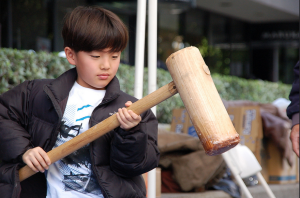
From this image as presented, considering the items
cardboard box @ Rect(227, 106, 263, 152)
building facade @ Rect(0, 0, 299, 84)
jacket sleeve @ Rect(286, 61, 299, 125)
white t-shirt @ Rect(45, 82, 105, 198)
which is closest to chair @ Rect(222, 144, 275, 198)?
cardboard box @ Rect(227, 106, 263, 152)

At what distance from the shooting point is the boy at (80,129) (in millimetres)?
1646

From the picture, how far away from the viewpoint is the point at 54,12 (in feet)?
28.6

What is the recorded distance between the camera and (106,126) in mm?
1569

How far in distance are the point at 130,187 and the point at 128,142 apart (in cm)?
24

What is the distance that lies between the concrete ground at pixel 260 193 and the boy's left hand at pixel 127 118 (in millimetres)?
2153

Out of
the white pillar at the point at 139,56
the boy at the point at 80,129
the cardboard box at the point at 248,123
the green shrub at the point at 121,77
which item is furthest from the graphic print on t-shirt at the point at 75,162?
the cardboard box at the point at 248,123

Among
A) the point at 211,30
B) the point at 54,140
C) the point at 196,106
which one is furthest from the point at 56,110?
the point at 211,30

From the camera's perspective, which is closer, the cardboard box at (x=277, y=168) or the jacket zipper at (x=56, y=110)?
the jacket zipper at (x=56, y=110)

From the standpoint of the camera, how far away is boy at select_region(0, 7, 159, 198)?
1.65 meters

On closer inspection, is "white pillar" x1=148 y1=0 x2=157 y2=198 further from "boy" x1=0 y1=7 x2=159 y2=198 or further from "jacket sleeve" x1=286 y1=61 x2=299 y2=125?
"jacket sleeve" x1=286 y1=61 x2=299 y2=125

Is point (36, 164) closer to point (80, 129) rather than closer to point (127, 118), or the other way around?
point (80, 129)

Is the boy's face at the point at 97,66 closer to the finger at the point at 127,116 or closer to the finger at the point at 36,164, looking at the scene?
the finger at the point at 127,116

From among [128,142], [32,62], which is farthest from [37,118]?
[32,62]

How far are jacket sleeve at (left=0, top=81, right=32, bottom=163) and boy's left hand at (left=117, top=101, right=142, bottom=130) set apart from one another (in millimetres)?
442
